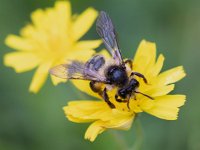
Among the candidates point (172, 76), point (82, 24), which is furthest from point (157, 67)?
point (82, 24)

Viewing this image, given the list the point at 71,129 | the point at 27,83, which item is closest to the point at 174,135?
the point at 71,129

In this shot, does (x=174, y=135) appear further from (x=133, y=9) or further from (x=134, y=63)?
(x=133, y=9)

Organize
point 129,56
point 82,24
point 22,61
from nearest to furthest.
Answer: point 22,61 → point 82,24 → point 129,56

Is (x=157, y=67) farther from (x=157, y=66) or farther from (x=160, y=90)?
(x=160, y=90)

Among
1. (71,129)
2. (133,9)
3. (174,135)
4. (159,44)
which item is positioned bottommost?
(174,135)

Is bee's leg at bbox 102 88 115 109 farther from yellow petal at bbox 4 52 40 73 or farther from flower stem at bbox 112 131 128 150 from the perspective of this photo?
yellow petal at bbox 4 52 40 73

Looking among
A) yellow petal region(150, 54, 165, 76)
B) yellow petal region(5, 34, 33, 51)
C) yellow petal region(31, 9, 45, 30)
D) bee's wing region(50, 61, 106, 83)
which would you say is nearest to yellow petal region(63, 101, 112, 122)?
bee's wing region(50, 61, 106, 83)
